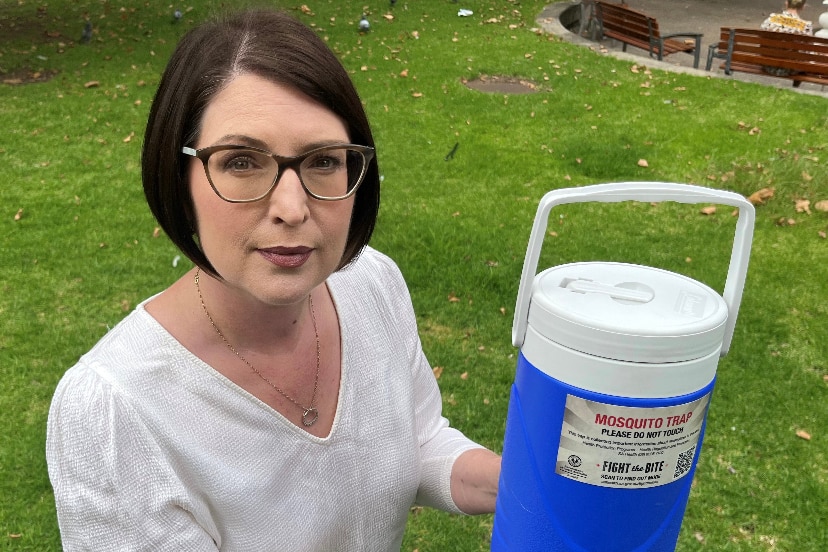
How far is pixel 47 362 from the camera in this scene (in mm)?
3945

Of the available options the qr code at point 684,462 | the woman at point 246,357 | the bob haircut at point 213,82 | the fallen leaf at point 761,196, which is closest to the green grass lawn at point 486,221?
the fallen leaf at point 761,196

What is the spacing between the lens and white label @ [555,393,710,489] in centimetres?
105

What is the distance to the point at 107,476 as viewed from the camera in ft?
4.33

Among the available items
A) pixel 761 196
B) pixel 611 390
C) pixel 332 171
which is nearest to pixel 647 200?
pixel 611 390

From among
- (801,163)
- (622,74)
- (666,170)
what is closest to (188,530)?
(666,170)

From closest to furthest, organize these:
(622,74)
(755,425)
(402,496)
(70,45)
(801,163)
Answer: (402,496) < (755,425) < (801,163) < (622,74) < (70,45)

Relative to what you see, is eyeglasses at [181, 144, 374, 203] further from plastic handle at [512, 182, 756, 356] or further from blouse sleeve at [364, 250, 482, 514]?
blouse sleeve at [364, 250, 482, 514]

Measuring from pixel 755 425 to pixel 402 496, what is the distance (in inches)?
99.5

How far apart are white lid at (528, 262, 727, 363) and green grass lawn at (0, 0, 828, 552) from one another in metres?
1.09

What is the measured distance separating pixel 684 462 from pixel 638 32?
401 inches

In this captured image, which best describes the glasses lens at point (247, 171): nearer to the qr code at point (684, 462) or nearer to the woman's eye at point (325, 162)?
the woman's eye at point (325, 162)

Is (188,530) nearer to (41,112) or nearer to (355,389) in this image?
(355,389)

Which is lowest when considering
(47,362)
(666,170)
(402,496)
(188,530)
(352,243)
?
(47,362)

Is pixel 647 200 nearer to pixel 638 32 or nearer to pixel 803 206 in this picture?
pixel 803 206
